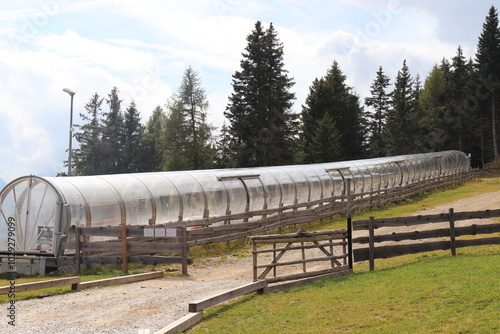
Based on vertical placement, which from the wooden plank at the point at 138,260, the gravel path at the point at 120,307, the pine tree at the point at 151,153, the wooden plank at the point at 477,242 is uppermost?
the pine tree at the point at 151,153

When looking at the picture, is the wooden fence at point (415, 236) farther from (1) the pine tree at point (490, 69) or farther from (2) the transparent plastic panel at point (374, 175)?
(1) the pine tree at point (490, 69)

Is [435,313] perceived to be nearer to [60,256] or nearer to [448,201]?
[60,256]

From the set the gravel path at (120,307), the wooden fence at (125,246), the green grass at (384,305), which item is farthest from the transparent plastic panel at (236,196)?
the green grass at (384,305)

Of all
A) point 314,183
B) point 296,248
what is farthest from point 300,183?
point 296,248

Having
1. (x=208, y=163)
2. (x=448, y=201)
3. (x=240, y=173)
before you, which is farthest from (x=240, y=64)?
(x=240, y=173)

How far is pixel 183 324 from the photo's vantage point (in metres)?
9.23

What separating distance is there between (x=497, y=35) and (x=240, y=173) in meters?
54.2

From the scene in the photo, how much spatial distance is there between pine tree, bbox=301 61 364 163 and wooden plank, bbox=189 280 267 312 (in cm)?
5538

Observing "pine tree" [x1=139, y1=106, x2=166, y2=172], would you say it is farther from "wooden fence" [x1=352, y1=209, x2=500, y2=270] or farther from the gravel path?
"wooden fence" [x1=352, y1=209, x2=500, y2=270]

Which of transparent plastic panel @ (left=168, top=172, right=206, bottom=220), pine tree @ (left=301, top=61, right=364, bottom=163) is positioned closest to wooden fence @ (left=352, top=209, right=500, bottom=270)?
transparent plastic panel @ (left=168, top=172, right=206, bottom=220)

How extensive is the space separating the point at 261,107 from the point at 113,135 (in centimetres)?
2957

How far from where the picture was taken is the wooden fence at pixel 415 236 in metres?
14.5

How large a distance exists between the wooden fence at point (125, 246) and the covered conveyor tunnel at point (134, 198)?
1074 mm

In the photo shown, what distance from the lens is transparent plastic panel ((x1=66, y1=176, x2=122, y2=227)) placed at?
1897cm
